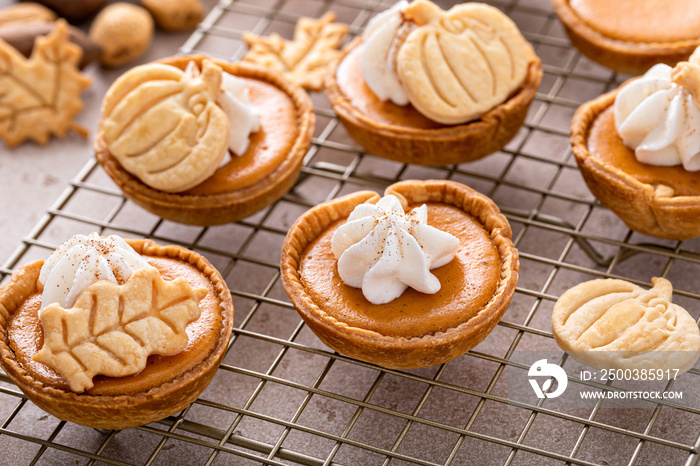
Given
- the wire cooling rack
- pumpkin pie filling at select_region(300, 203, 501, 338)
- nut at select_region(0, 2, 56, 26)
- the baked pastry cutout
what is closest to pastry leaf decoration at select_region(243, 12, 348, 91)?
the wire cooling rack

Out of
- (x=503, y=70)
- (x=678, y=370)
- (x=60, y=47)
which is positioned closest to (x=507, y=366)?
(x=678, y=370)

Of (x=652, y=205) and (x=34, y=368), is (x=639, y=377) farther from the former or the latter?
(x=34, y=368)

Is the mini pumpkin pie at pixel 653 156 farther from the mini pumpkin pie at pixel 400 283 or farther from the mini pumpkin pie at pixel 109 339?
the mini pumpkin pie at pixel 109 339

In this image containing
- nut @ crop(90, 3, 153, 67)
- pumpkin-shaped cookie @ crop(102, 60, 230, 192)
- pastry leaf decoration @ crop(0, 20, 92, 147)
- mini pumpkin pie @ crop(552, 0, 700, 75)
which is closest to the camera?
pumpkin-shaped cookie @ crop(102, 60, 230, 192)

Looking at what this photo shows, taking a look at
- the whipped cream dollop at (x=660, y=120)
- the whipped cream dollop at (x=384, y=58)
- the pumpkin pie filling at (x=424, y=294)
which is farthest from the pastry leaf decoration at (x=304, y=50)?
the whipped cream dollop at (x=660, y=120)

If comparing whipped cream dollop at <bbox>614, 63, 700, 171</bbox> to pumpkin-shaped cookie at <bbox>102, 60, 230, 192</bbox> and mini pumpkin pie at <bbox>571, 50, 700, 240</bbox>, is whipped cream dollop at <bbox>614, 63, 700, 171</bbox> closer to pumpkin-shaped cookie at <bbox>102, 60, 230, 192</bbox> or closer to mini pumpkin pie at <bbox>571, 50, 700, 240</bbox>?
mini pumpkin pie at <bbox>571, 50, 700, 240</bbox>
